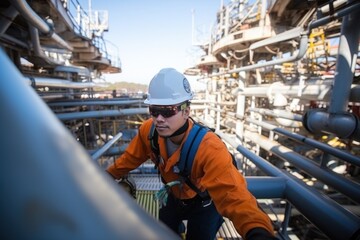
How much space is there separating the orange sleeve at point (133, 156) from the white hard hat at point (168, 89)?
0.99 ft

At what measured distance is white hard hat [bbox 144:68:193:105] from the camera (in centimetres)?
175

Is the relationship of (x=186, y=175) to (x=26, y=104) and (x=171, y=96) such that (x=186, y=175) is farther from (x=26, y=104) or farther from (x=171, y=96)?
(x=26, y=104)

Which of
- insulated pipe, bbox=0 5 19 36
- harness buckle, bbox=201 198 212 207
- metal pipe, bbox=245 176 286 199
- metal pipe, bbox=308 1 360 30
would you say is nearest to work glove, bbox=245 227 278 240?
metal pipe, bbox=245 176 286 199

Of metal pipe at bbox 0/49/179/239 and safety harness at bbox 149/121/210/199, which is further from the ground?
metal pipe at bbox 0/49/179/239

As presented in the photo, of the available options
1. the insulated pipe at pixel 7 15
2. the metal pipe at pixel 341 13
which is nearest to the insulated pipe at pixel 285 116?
the metal pipe at pixel 341 13

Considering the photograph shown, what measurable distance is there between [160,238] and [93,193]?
0.41 ft

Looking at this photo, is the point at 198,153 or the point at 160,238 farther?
the point at 198,153

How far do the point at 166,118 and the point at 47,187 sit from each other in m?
1.44

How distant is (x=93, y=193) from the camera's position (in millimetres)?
302

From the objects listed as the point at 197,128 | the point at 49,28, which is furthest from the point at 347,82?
the point at 49,28

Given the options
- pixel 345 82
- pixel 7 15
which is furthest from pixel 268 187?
pixel 7 15

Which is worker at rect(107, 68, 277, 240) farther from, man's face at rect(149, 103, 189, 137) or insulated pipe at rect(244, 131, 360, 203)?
insulated pipe at rect(244, 131, 360, 203)

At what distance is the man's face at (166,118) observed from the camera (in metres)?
1.69

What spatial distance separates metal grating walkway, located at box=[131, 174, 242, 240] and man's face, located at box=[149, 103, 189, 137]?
45.7 inches
